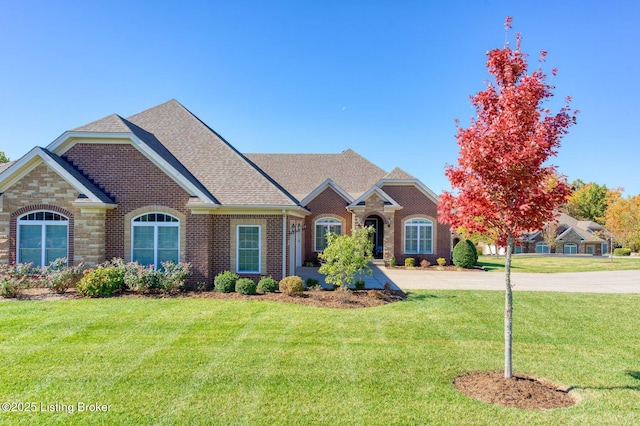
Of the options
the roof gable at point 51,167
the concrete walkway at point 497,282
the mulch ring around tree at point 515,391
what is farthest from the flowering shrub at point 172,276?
the mulch ring around tree at point 515,391

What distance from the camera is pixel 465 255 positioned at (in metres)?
24.2

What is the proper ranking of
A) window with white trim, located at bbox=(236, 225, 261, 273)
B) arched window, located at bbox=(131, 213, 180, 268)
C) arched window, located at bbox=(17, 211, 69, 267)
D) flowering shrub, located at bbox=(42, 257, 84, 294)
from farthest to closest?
window with white trim, located at bbox=(236, 225, 261, 273), arched window, located at bbox=(131, 213, 180, 268), arched window, located at bbox=(17, 211, 69, 267), flowering shrub, located at bbox=(42, 257, 84, 294)

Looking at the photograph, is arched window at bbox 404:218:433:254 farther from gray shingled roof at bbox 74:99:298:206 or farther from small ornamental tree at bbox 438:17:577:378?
small ornamental tree at bbox 438:17:577:378

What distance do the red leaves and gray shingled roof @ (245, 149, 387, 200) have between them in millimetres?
19827

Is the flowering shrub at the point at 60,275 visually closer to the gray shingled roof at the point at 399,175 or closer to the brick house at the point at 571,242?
the gray shingled roof at the point at 399,175

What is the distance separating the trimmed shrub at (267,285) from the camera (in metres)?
13.8

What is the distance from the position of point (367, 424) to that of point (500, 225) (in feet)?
12.6

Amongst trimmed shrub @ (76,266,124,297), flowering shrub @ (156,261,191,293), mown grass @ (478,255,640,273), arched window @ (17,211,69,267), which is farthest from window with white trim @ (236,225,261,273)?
mown grass @ (478,255,640,273)

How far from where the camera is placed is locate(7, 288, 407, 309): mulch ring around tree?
40.5 feet

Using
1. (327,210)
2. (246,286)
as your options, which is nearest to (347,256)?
(246,286)

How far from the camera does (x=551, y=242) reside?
169 ft

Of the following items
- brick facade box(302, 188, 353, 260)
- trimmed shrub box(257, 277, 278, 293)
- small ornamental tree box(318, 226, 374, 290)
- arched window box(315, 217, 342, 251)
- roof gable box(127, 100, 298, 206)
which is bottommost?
trimmed shrub box(257, 277, 278, 293)

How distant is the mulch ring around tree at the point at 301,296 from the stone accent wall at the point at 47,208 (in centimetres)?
149

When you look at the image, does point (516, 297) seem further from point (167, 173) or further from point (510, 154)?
point (167, 173)
